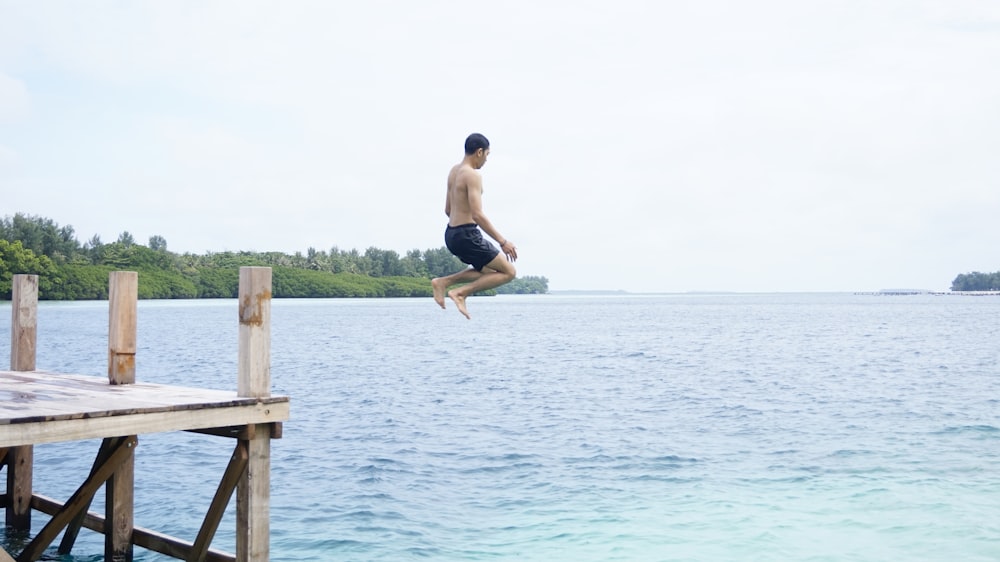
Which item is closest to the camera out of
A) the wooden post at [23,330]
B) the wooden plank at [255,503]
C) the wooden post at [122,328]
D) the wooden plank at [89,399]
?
the wooden plank at [89,399]

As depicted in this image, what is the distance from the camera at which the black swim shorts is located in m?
8.52

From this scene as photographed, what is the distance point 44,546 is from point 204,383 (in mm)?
29445

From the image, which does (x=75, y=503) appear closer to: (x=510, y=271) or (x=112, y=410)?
(x=112, y=410)

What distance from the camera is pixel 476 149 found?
8.34 m

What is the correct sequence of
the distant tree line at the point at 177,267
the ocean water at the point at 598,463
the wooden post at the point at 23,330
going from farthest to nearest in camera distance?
the distant tree line at the point at 177,267
the ocean water at the point at 598,463
the wooden post at the point at 23,330

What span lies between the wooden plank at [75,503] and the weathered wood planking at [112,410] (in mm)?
993

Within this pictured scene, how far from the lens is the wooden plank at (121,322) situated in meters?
10.3

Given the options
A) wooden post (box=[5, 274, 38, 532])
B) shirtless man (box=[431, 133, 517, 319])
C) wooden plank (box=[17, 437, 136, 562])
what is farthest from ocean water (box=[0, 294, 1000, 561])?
shirtless man (box=[431, 133, 517, 319])

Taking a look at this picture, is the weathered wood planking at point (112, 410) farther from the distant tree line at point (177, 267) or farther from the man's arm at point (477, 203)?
the distant tree line at point (177, 267)

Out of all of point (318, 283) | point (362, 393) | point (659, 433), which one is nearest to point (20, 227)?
point (318, 283)

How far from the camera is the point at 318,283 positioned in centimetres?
17325

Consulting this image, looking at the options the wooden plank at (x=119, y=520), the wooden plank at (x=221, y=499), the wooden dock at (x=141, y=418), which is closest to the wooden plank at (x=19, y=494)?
the wooden dock at (x=141, y=418)

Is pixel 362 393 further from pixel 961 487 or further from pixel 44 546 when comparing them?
pixel 44 546

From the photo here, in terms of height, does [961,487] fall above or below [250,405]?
below
